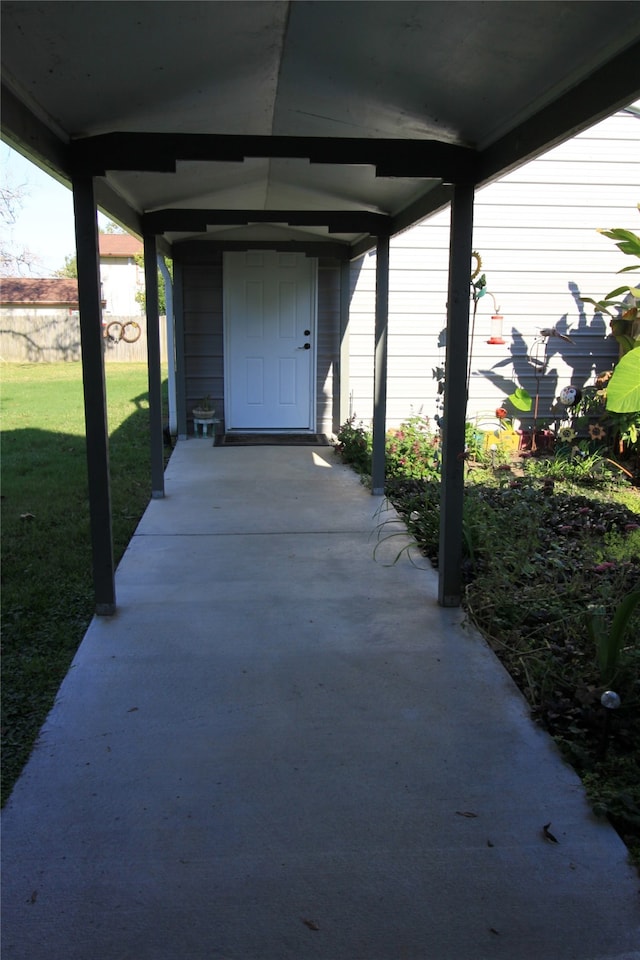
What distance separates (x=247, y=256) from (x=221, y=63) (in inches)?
273

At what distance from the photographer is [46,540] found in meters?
5.52

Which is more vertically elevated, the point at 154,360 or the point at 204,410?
the point at 154,360

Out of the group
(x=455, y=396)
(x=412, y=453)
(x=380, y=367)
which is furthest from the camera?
(x=412, y=453)

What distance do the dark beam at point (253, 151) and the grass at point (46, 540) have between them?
95.0 inches

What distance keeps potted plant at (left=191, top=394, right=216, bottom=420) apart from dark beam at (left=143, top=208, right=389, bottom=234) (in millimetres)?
3411

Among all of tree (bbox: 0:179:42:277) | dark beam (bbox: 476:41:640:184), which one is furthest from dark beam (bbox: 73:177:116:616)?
tree (bbox: 0:179:42:277)

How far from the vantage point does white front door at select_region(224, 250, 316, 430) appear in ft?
32.9

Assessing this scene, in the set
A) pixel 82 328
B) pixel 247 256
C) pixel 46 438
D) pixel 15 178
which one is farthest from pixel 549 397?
pixel 15 178

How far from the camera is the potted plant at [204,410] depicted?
33.1 ft

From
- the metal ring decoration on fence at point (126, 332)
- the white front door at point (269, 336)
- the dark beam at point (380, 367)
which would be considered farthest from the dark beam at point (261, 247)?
the metal ring decoration on fence at point (126, 332)

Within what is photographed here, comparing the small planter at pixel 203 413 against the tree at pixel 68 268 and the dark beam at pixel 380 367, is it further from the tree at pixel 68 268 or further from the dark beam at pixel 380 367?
the tree at pixel 68 268

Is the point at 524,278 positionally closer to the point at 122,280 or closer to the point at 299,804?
the point at 299,804

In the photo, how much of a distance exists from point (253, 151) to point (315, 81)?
0.57 meters

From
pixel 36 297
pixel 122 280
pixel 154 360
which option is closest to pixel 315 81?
pixel 154 360
